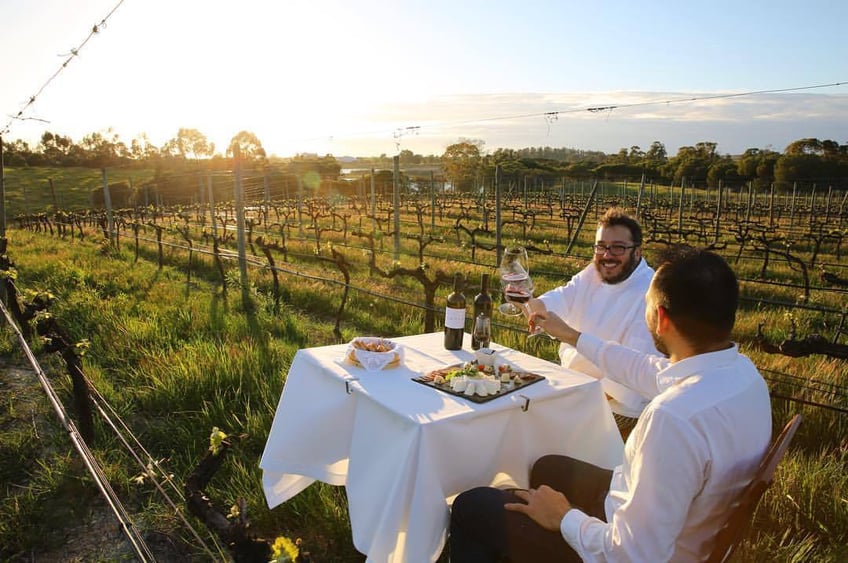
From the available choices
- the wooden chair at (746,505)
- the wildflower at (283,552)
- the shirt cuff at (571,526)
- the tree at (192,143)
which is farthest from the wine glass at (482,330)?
the tree at (192,143)

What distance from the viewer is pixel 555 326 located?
2.37 metres

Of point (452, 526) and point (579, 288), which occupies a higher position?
point (579, 288)

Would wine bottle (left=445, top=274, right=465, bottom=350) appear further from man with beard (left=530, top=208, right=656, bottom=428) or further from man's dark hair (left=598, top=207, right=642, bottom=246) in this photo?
man's dark hair (left=598, top=207, right=642, bottom=246)

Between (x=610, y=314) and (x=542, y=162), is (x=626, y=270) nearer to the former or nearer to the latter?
(x=610, y=314)

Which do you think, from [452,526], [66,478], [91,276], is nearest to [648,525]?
[452,526]

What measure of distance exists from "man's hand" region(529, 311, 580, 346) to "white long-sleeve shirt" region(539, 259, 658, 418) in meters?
0.43

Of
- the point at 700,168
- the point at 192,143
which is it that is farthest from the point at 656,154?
the point at 192,143

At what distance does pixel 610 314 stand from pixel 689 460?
1647 millimetres

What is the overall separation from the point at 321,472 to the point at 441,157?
70.0 meters

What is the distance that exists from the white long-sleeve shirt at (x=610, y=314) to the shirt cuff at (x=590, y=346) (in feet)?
1.46

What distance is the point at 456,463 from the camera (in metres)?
1.94

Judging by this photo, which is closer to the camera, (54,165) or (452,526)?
(452,526)

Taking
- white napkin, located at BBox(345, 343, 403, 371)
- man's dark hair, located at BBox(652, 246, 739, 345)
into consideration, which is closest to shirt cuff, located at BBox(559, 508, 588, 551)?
man's dark hair, located at BBox(652, 246, 739, 345)

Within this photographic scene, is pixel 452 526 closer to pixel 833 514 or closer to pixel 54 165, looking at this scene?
pixel 833 514
